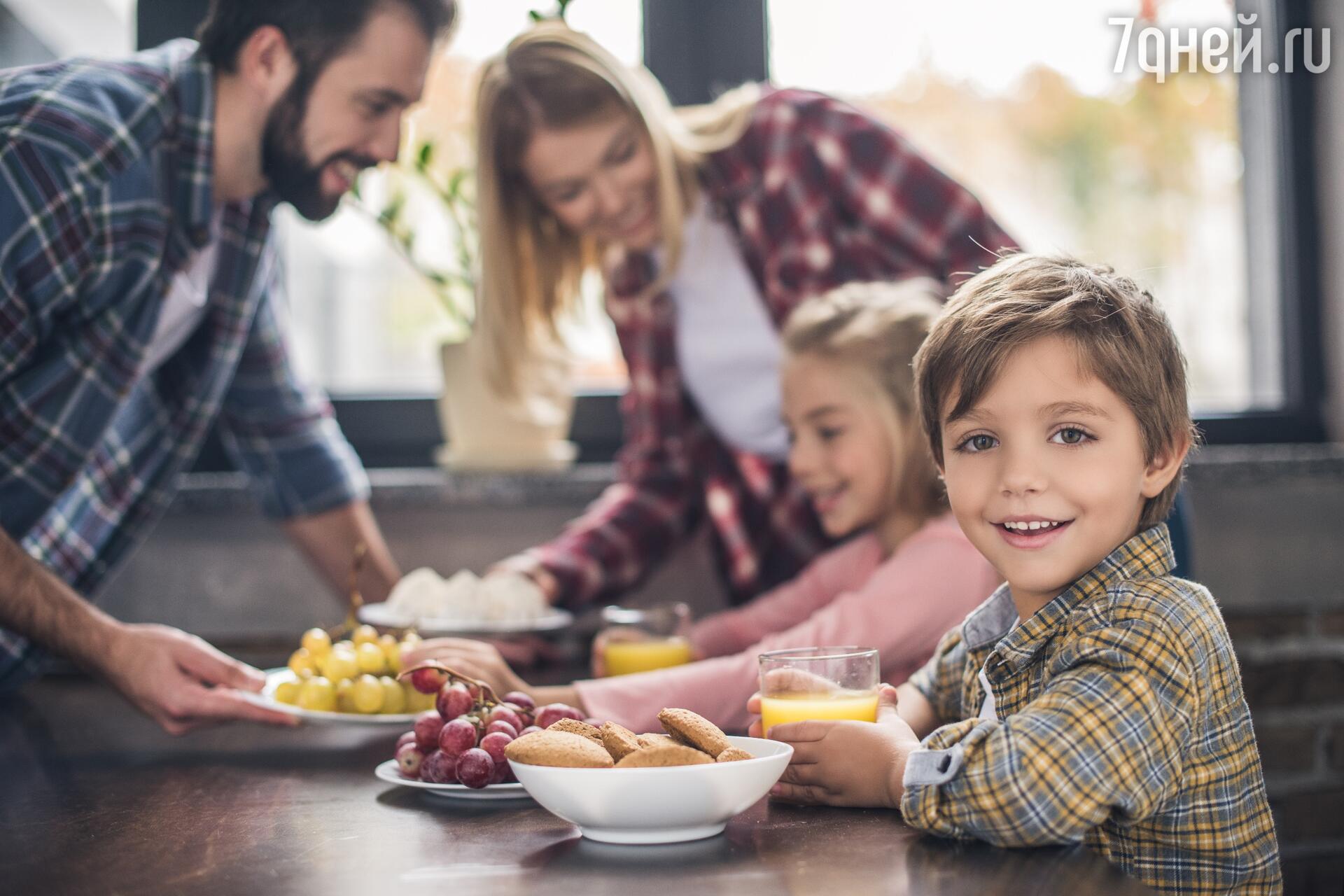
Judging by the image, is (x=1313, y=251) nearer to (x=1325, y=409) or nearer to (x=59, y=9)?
(x=1325, y=409)

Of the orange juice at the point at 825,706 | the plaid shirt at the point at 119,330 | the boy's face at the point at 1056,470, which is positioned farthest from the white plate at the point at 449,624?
the boy's face at the point at 1056,470

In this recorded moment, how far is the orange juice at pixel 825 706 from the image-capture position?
960 millimetres

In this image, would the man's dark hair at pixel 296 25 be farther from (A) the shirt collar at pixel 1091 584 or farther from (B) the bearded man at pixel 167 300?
(A) the shirt collar at pixel 1091 584

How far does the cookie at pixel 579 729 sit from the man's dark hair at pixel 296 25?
1.13 meters

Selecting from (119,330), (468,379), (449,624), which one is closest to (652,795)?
(449,624)

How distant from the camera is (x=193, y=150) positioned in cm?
157

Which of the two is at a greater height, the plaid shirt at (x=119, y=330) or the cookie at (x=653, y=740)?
the plaid shirt at (x=119, y=330)

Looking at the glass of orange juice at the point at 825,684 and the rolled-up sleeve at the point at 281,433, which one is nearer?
the glass of orange juice at the point at 825,684

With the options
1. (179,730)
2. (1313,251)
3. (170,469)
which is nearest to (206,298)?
(170,469)

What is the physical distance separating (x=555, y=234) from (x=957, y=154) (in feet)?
2.89

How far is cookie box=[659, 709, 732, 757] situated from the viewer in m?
0.81

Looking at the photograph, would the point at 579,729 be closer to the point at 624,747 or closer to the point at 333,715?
the point at 624,747

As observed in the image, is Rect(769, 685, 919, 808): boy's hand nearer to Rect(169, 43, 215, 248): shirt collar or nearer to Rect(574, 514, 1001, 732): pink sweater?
Rect(574, 514, 1001, 732): pink sweater

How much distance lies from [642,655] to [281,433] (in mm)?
789
